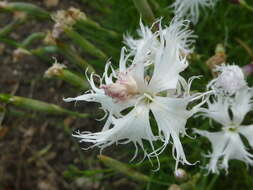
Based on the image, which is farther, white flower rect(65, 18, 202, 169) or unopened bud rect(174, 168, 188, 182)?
unopened bud rect(174, 168, 188, 182)

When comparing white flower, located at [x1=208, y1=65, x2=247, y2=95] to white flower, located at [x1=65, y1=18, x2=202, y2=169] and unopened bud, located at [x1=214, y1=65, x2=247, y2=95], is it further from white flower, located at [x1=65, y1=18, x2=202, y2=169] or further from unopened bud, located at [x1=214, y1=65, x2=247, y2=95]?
white flower, located at [x1=65, y1=18, x2=202, y2=169]

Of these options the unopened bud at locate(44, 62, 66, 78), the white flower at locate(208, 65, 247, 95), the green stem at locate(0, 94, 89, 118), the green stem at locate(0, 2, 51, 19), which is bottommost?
the white flower at locate(208, 65, 247, 95)

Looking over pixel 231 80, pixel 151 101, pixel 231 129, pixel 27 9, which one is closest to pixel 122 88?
pixel 151 101

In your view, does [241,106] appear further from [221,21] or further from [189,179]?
[221,21]

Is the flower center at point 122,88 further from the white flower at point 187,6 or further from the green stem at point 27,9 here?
the green stem at point 27,9

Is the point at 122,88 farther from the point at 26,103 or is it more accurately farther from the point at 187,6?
the point at 187,6

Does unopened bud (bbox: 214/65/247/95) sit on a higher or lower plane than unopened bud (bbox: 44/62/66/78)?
lower

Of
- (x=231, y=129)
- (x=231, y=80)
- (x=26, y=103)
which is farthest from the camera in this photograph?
(x=26, y=103)

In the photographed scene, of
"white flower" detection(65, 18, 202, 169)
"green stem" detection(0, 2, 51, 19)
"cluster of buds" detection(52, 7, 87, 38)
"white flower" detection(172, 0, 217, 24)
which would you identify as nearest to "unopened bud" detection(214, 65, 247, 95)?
"white flower" detection(65, 18, 202, 169)

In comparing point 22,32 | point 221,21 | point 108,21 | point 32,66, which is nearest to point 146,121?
point 221,21
